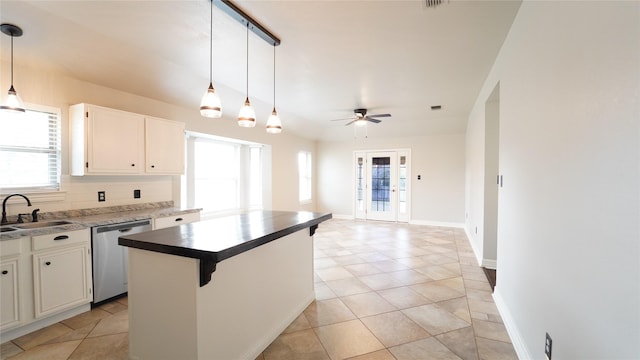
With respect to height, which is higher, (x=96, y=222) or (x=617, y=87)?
(x=617, y=87)

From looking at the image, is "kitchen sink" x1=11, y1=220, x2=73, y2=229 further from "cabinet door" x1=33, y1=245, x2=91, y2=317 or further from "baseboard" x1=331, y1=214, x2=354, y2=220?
"baseboard" x1=331, y1=214, x2=354, y2=220

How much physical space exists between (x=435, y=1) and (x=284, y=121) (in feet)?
14.7

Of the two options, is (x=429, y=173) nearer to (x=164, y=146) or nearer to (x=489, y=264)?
(x=489, y=264)

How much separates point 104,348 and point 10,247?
113 cm

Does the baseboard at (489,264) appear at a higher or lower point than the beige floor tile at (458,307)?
higher

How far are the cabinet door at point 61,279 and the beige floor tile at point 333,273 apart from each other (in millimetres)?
2531

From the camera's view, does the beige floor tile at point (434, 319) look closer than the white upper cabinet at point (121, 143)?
Yes

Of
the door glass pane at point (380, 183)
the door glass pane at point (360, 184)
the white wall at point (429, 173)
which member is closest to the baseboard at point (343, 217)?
the white wall at point (429, 173)

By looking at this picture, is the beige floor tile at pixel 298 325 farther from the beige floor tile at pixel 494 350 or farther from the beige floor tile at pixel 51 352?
the beige floor tile at pixel 51 352

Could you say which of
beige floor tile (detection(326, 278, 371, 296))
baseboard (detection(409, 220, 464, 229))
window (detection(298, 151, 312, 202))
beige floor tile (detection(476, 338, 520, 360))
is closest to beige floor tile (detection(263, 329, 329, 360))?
beige floor tile (detection(326, 278, 371, 296))

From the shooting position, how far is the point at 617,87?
1033mm

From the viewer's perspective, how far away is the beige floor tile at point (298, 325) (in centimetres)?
247

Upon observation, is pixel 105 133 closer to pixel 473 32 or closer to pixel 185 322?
pixel 185 322

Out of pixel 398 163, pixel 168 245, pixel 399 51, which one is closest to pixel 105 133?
pixel 168 245
